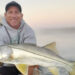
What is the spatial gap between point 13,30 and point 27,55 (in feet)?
4.80

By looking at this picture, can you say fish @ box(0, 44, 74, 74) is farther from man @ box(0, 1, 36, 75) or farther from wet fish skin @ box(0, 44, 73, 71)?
man @ box(0, 1, 36, 75)

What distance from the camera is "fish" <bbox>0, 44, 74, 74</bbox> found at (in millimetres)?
6164

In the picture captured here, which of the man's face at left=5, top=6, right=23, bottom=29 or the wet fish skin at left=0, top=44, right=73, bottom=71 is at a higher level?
the man's face at left=5, top=6, right=23, bottom=29

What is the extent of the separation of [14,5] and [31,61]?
5.42 ft

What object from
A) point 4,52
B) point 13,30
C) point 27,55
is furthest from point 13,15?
point 27,55

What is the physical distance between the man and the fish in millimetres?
1103

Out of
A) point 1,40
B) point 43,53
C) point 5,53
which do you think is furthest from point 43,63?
point 1,40

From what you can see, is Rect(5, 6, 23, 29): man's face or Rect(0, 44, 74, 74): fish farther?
Rect(5, 6, 23, 29): man's face

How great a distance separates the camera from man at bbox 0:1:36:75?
7.41 m

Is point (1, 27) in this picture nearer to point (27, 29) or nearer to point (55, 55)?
point (27, 29)

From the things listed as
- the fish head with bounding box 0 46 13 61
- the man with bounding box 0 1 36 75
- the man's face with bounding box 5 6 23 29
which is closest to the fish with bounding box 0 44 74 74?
the fish head with bounding box 0 46 13 61

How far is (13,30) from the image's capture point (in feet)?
24.7

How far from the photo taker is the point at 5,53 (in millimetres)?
6270

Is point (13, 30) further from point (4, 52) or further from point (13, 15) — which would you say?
point (4, 52)
